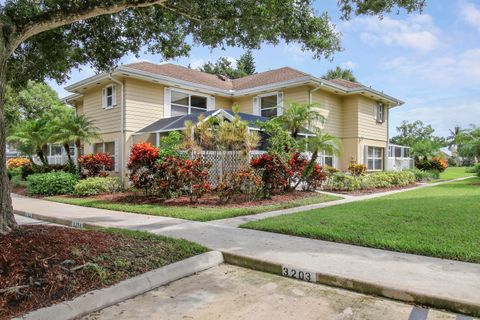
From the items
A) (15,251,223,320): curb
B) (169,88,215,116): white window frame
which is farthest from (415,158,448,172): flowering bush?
(15,251,223,320): curb

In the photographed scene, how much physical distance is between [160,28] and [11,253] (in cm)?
618

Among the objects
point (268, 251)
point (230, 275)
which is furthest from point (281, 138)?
point (230, 275)

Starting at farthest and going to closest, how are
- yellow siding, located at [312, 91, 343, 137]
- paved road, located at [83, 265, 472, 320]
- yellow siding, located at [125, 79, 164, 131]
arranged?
1. yellow siding, located at [312, 91, 343, 137]
2. yellow siding, located at [125, 79, 164, 131]
3. paved road, located at [83, 265, 472, 320]

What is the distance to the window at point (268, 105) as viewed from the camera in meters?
19.3

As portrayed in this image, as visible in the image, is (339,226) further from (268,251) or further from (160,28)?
(160,28)

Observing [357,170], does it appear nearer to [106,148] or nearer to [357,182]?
[357,182]

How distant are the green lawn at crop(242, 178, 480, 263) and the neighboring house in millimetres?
7430

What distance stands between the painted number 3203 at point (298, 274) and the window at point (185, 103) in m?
14.4

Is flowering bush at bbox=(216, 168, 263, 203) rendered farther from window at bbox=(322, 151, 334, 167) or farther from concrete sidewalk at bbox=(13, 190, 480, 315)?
window at bbox=(322, 151, 334, 167)

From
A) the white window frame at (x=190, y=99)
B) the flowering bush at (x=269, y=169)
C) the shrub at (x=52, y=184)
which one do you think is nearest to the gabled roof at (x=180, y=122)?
the white window frame at (x=190, y=99)

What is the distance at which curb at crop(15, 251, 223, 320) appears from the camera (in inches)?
138

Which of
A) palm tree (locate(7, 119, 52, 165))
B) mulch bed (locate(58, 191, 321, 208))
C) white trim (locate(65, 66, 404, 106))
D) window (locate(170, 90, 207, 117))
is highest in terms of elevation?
white trim (locate(65, 66, 404, 106))

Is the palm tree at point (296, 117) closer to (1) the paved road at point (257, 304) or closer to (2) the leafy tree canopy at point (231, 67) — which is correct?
(1) the paved road at point (257, 304)

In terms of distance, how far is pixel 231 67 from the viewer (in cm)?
3944
